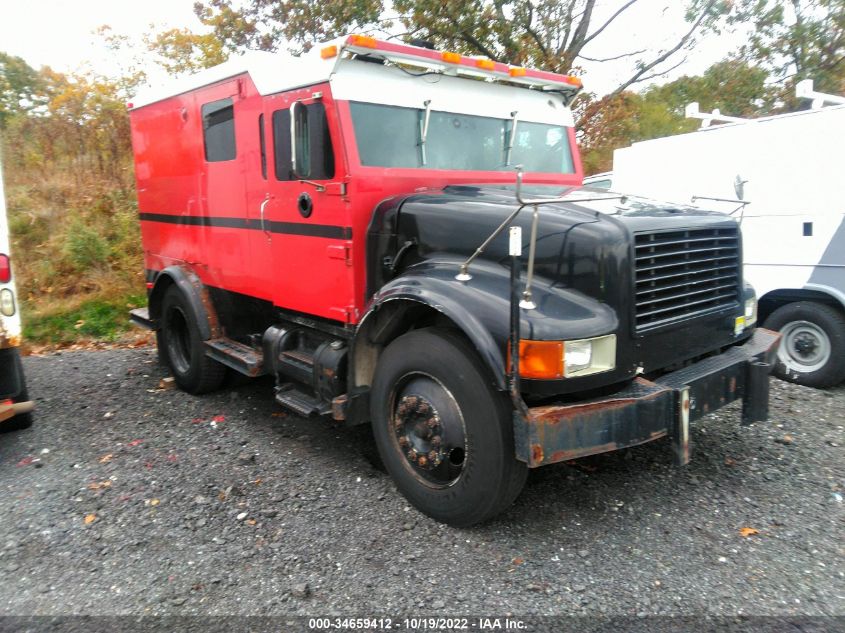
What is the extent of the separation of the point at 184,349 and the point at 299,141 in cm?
290

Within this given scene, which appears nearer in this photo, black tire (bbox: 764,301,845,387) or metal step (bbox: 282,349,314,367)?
metal step (bbox: 282,349,314,367)

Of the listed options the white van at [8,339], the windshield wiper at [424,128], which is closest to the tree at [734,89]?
the windshield wiper at [424,128]

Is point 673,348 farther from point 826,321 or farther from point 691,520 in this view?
point 826,321

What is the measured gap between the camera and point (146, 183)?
20.6ft

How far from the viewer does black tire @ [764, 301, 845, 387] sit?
5371 mm

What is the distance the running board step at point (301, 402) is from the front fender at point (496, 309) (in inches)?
41.0

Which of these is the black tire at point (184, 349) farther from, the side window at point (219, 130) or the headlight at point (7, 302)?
the headlight at point (7, 302)

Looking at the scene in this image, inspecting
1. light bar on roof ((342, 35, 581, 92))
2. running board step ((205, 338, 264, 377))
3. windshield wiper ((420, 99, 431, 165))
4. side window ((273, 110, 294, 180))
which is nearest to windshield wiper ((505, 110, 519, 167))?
light bar on roof ((342, 35, 581, 92))

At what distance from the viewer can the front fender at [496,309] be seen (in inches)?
112

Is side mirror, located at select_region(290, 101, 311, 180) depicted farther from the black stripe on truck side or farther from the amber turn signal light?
the amber turn signal light

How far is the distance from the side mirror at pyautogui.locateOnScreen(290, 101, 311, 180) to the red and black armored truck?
0.04 ft

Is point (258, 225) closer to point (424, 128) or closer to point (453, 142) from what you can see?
point (424, 128)

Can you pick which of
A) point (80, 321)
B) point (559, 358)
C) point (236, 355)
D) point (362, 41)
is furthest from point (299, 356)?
point (80, 321)

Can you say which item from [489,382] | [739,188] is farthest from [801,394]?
[489,382]
